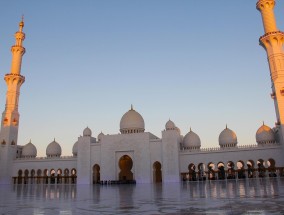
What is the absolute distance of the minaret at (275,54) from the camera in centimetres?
2717

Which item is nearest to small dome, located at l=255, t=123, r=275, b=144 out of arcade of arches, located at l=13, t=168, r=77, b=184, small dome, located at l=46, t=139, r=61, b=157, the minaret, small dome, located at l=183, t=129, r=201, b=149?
the minaret

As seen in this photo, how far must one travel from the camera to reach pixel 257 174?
29094 mm

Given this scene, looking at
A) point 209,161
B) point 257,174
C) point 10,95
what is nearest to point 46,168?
point 10,95

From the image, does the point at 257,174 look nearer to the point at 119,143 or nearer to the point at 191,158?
the point at 191,158

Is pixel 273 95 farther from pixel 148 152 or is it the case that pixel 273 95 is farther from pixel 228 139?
pixel 148 152

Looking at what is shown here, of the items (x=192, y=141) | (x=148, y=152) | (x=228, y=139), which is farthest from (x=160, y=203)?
(x=192, y=141)

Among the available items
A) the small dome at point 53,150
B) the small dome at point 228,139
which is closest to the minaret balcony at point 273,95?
the small dome at point 228,139

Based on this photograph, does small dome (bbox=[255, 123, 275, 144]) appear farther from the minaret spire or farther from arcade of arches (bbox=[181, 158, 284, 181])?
the minaret spire

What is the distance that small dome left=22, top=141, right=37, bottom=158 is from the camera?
1607 inches

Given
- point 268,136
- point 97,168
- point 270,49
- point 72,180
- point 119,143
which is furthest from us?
point 72,180

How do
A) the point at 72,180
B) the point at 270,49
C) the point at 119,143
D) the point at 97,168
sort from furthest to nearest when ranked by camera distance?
the point at 72,180, the point at 97,168, the point at 119,143, the point at 270,49

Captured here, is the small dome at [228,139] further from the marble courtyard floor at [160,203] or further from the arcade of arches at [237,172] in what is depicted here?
the marble courtyard floor at [160,203]

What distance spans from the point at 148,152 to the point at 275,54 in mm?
16728

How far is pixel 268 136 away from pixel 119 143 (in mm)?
16682
